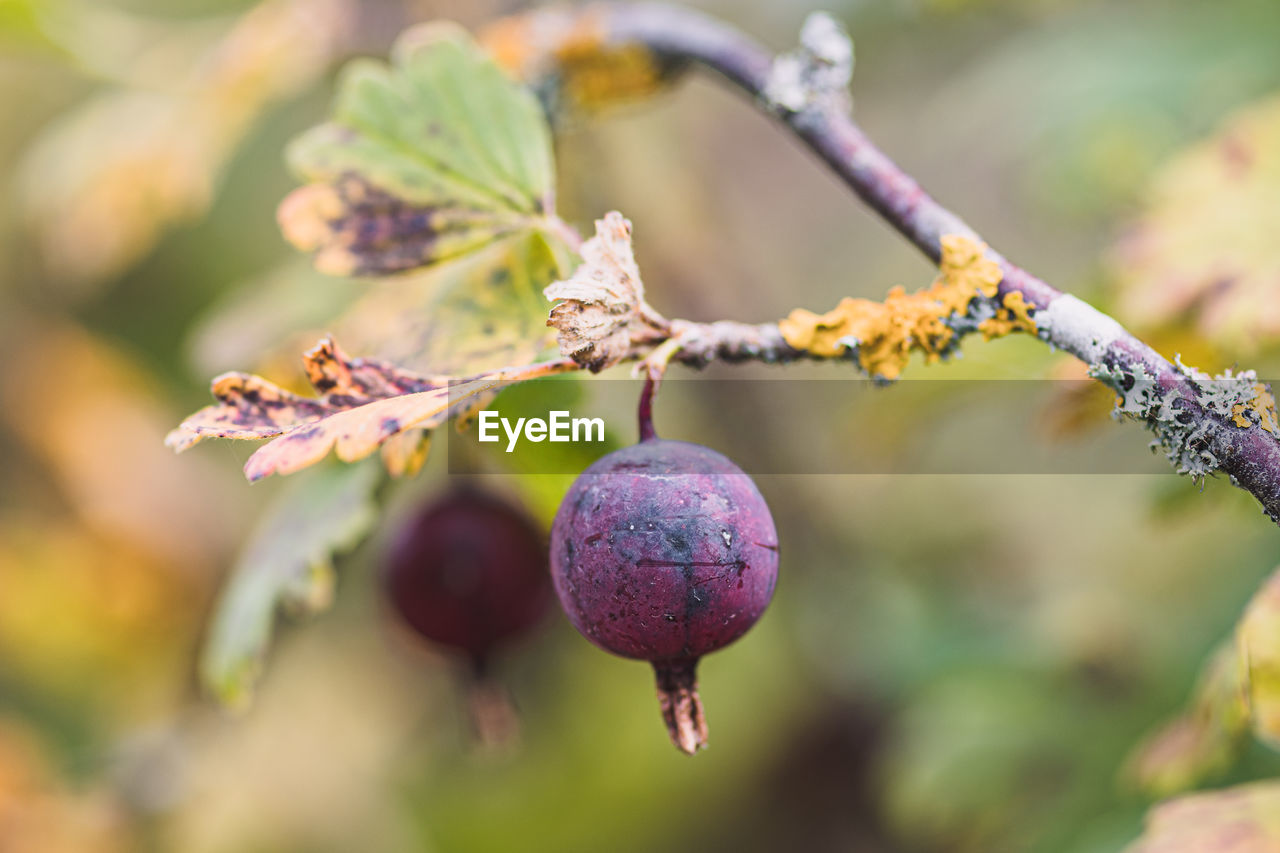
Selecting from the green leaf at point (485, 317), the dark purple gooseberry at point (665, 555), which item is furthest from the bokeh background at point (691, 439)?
the dark purple gooseberry at point (665, 555)

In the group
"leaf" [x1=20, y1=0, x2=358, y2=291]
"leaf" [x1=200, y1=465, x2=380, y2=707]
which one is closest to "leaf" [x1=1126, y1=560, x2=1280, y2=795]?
"leaf" [x1=200, y1=465, x2=380, y2=707]

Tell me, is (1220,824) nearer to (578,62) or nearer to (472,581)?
(472,581)

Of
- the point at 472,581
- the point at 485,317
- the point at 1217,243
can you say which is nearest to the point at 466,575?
the point at 472,581

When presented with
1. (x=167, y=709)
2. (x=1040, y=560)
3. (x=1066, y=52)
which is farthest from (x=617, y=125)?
(x=167, y=709)

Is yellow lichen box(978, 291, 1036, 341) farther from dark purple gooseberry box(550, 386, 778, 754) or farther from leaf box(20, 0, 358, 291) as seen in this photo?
leaf box(20, 0, 358, 291)

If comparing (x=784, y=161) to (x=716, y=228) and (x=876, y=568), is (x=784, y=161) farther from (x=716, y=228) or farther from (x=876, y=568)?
(x=876, y=568)

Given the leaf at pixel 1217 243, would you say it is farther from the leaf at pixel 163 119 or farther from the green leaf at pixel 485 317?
the leaf at pixel 163 119
